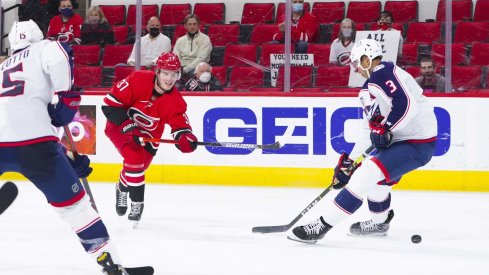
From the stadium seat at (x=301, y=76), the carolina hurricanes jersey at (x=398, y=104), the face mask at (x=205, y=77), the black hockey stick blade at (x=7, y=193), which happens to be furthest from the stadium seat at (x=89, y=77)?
the black hockey stick blade at (x=7, y=193)

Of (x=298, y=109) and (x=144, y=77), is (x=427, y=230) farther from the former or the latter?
(x=298, y=109)

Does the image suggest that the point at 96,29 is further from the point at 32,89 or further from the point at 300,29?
the point at 32,89

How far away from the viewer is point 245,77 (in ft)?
24.2

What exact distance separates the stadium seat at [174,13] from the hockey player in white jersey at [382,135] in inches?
130

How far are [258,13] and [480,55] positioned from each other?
73.7 inches

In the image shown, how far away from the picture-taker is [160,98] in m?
5.14

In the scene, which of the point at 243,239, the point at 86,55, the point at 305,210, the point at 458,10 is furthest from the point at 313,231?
the point at 86,55

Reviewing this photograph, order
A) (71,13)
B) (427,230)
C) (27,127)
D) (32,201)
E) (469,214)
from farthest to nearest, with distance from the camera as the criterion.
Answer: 1. (71,13)
2. (32,201)
3. (469,214)
4. (427,230)
5. (27,127)

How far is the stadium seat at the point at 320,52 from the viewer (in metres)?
7.14

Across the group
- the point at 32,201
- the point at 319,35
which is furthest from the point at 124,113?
the point at 319,35

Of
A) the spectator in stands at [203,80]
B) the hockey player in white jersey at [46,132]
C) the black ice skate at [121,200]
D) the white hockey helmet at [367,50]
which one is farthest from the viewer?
the spectator in stands at [203,80]

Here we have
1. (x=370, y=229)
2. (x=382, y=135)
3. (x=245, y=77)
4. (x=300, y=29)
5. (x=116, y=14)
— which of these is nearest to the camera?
(x=382, y=135)

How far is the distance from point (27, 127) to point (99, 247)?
1.61 feet

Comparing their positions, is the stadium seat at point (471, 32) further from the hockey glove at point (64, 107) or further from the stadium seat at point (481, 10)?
the hockey glove at point (64, 107)
